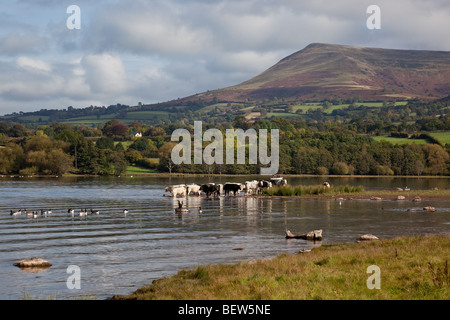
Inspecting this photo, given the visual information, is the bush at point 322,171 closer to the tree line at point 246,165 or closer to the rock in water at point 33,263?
the tree line at point 246,165

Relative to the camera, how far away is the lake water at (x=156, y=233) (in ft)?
70.9

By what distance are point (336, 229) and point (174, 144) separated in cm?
13337

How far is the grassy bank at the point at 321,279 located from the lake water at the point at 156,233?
2.96 m

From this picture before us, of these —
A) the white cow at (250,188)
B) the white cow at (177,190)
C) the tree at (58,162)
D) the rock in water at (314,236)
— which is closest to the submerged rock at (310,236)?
the rock in water at (314,236)

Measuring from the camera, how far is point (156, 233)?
34.9 m

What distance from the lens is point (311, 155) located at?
514ft

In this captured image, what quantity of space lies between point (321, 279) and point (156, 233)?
63.7 feet

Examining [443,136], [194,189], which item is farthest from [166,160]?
[443,136]

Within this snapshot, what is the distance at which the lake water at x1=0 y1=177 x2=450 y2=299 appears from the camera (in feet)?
70.9

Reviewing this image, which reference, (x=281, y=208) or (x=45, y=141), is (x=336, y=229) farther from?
(x=45, y=141)

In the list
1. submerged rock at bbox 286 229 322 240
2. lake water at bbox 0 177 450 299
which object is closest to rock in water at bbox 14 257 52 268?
lake water at bbox 0 177 450 299

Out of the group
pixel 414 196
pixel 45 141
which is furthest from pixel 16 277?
pixel 45 141

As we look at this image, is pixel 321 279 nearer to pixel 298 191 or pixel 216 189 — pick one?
pixel 298 191

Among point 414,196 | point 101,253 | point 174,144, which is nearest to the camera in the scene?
point 101,253
